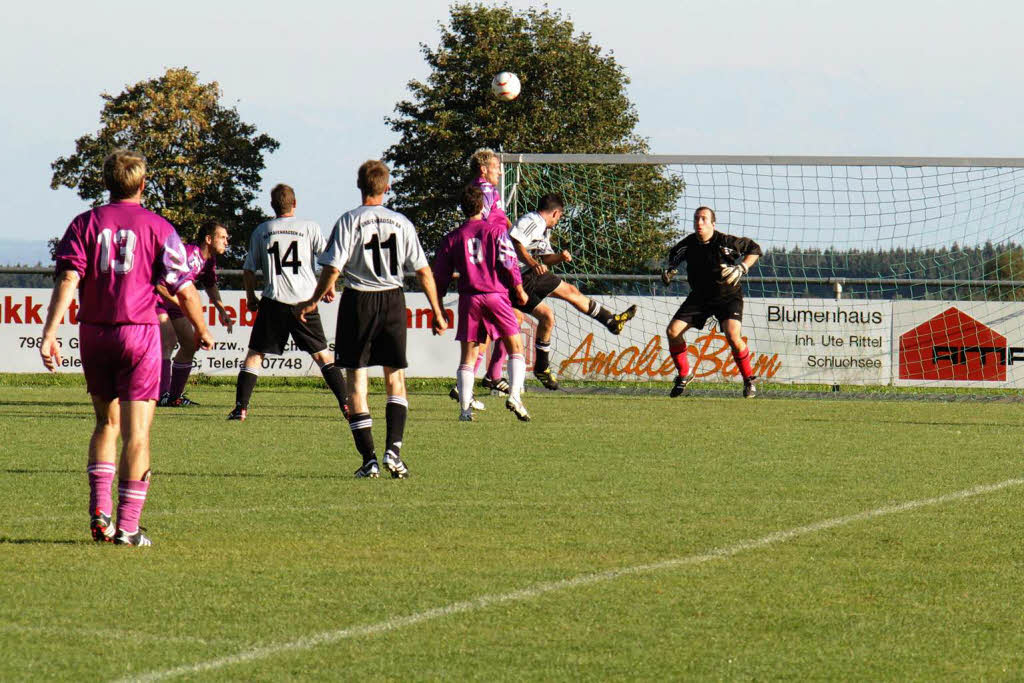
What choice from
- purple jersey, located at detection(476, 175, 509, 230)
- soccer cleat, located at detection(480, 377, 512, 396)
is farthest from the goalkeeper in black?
purple jersey, located at detection(476, 175, 509, 230)

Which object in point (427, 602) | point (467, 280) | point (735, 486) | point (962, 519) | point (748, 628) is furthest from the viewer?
point (467, 280)

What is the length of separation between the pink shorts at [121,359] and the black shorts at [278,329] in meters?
6.54

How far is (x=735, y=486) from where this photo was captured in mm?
8172

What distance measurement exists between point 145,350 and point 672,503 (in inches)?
114

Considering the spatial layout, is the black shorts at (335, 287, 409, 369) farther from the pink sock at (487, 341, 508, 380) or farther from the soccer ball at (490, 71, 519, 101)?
the soccer ball at (490, 71, 519, 101)

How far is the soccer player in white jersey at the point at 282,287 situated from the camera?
12648mm

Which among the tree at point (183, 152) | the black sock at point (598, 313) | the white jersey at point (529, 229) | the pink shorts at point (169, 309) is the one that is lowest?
the black sock at point (598, 313)

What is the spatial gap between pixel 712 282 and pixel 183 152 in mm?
50207

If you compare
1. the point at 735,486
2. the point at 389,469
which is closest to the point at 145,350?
the point at 389,469

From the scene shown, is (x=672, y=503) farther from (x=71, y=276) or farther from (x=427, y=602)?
(x=71, y=276)

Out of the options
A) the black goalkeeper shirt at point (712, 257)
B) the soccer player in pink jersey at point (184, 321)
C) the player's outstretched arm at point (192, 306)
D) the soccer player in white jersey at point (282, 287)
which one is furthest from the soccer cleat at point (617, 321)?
the player's outstretched arm at point (192, 306)

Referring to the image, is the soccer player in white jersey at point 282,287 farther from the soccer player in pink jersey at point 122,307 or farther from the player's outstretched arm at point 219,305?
the soccer player in pink jersey at point 122,307

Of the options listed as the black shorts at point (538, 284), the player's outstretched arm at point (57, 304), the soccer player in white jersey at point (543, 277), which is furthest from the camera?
the black shorts at point (538, 284)

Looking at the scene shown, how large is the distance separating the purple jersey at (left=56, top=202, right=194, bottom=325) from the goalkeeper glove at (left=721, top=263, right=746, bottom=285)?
10.1m
